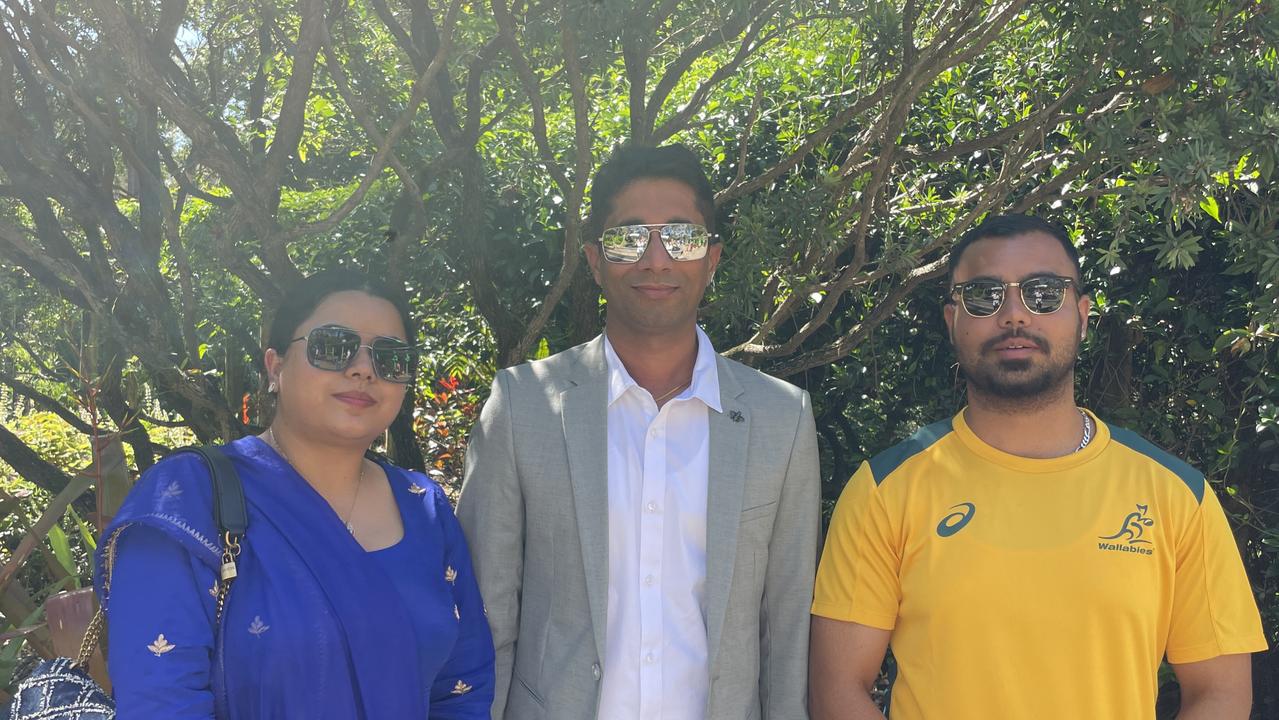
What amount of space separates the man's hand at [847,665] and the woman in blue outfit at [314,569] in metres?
0.82

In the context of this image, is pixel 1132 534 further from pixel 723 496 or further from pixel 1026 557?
pixel 723 496

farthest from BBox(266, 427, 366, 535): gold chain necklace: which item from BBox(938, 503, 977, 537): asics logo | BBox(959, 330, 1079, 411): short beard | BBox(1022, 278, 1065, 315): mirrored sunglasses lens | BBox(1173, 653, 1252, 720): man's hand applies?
BBox(1173, 653, 1252, 720): man's hand

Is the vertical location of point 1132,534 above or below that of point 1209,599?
above

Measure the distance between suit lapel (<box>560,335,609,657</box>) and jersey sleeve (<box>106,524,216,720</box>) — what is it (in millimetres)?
843

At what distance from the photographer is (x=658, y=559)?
257 centimetres

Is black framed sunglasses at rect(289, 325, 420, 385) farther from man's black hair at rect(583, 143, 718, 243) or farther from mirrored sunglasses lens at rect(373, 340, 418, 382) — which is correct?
man's black hair at rect(583, 143, 718, 243)

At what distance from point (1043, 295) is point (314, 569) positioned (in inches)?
71.5

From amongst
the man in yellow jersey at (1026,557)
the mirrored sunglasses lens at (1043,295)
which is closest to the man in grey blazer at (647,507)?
the man in yellow jersey at (1026,557)

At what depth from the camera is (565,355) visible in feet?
9.43

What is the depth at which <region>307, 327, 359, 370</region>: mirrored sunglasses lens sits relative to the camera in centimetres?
247

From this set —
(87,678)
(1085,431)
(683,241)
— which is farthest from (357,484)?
(1085,431)

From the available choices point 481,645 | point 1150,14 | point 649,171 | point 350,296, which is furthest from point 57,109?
point 1150,14

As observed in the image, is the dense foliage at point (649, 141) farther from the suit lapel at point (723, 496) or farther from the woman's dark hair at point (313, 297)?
the suit lapel at point (723, 496)

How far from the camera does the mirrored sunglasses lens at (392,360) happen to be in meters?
2.51
